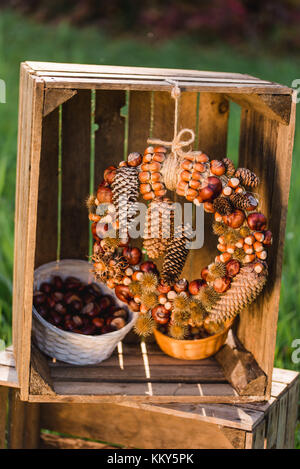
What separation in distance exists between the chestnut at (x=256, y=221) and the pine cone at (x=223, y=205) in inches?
2.1

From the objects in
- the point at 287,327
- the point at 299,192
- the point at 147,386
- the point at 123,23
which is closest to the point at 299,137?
the point at 299,192

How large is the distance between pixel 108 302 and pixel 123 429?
0.49 meters

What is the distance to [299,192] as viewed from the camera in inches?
144

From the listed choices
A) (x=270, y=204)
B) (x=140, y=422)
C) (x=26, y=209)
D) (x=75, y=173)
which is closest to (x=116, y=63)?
(x=75, y=173)

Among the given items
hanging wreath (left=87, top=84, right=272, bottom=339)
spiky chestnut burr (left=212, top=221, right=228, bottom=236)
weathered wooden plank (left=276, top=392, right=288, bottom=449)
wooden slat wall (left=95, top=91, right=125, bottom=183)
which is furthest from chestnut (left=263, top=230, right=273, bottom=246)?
wooden slat wall (left=95, top=91, right=125, bottom=183)

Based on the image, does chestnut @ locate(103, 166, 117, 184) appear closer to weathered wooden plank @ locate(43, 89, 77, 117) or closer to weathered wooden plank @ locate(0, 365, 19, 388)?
weathered wooden plank @ locate(43, 89, 77, 117)

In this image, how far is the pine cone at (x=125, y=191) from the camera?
172cm

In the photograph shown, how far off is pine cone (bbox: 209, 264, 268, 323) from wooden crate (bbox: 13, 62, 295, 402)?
0.25 ft

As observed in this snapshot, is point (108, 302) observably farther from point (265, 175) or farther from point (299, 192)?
point (299, 192)

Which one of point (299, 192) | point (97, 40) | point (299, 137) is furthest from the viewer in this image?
point (97, 40)

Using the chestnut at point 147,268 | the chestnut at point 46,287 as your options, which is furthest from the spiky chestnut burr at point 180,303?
the chestnut at point 46,287

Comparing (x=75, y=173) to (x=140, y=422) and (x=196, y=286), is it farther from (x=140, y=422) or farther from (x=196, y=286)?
(x=140, y=422)

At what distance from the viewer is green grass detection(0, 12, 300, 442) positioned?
275 centimetres

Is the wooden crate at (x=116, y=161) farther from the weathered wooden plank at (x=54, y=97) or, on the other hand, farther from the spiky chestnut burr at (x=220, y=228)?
the spiky chestnut burr at (x=220, y=228)
